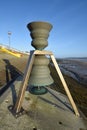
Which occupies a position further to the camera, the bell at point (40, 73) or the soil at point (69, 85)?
the soil at point (69, 85)

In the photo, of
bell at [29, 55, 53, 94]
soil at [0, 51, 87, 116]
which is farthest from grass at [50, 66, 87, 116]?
bell at [29, 55, 53, 94]

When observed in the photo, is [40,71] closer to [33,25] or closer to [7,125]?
[33,25]

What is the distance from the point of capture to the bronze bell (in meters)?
4.39

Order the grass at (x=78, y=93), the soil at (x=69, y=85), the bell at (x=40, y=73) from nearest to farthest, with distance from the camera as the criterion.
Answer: the bell at (x=40, y=73) → the grass at (x=78, y=93) → the soil at (x=69, y=85)

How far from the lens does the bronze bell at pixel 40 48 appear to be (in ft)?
14.4

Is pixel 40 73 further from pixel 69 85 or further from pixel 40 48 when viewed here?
pixel 69 85

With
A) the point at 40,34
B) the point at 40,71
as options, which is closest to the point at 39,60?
the point at 40,71

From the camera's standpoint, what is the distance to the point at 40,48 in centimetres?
470

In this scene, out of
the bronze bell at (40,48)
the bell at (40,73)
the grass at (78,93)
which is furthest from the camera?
the grass at (78,93)

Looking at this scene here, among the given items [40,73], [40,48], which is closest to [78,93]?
[40,73]

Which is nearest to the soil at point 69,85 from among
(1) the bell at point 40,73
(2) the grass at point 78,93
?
(2) the grass at point 78,93

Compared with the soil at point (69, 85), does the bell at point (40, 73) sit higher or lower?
higher

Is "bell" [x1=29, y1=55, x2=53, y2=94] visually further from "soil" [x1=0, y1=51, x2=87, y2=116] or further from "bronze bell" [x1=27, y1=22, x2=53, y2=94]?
"soil" [x1=0, y1=51, x2=87, y2=116]

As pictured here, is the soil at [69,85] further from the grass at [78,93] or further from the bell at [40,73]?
the bell at [40,73]
